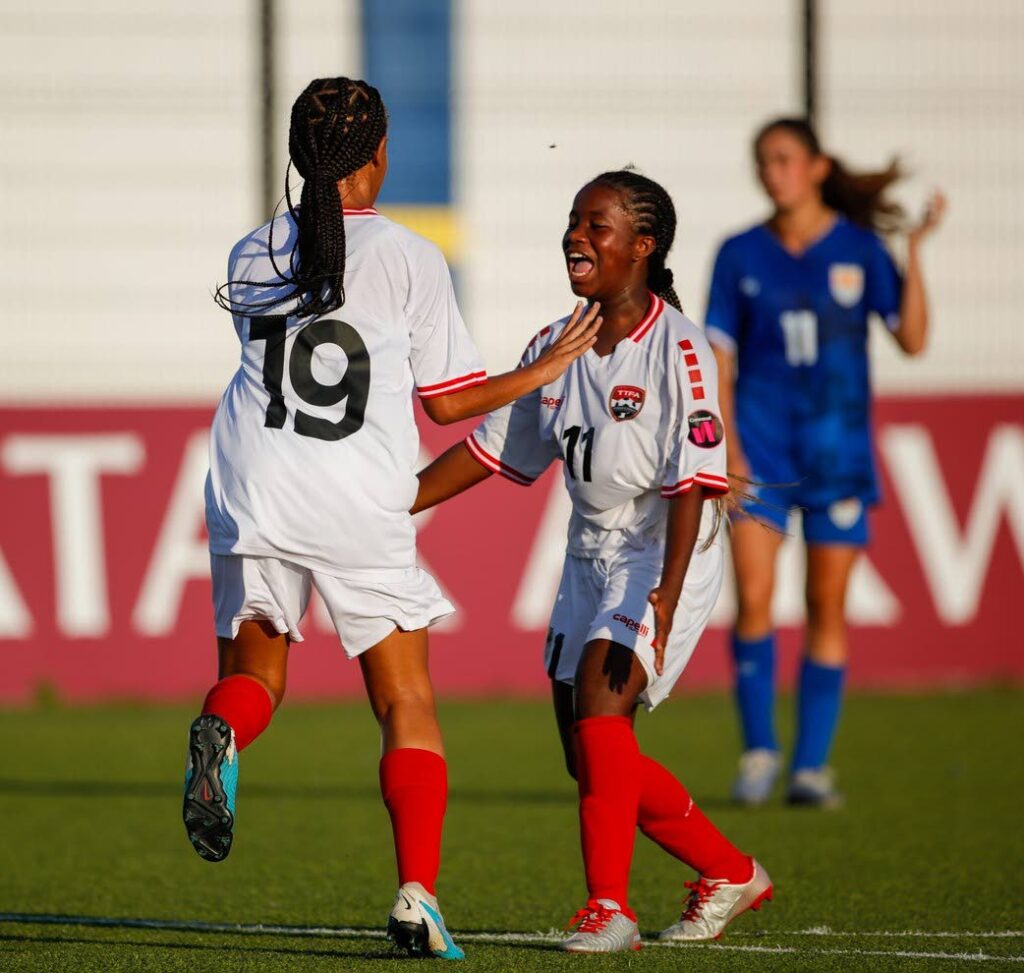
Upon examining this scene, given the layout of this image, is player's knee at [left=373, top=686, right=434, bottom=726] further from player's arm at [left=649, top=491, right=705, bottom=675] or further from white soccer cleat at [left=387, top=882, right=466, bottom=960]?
player's arm at [left=649, top=491, right=705, bottom=675]

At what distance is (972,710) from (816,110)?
3963mm

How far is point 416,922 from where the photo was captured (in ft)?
13.9

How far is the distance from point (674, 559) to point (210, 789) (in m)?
1.19

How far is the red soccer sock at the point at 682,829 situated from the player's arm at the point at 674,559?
0.91ft

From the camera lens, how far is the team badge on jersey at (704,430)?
15.5 feet

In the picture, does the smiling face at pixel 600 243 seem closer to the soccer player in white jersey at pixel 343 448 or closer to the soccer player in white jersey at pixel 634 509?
the soccer player in white jersey at pixel 634 509

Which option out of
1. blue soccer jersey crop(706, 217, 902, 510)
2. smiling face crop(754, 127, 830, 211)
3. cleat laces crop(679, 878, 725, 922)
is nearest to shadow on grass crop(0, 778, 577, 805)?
blue soccer jersey crop(706, 217, 902, 510)

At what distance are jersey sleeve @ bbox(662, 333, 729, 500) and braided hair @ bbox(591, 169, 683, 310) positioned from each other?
0.30 meters

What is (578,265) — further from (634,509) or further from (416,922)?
(416,922)

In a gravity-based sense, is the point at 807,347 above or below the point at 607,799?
above

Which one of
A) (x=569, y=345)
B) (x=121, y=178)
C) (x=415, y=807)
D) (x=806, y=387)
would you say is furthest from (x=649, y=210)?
(x=121, y=178)

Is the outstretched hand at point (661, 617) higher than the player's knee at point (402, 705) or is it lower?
higher

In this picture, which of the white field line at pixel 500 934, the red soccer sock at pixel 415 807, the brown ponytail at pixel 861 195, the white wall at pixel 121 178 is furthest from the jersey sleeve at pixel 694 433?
the white wall at pixel 121 178

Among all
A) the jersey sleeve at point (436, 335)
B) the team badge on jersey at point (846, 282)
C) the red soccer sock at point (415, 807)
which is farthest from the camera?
the team badge on jersey at point (846, 282)
